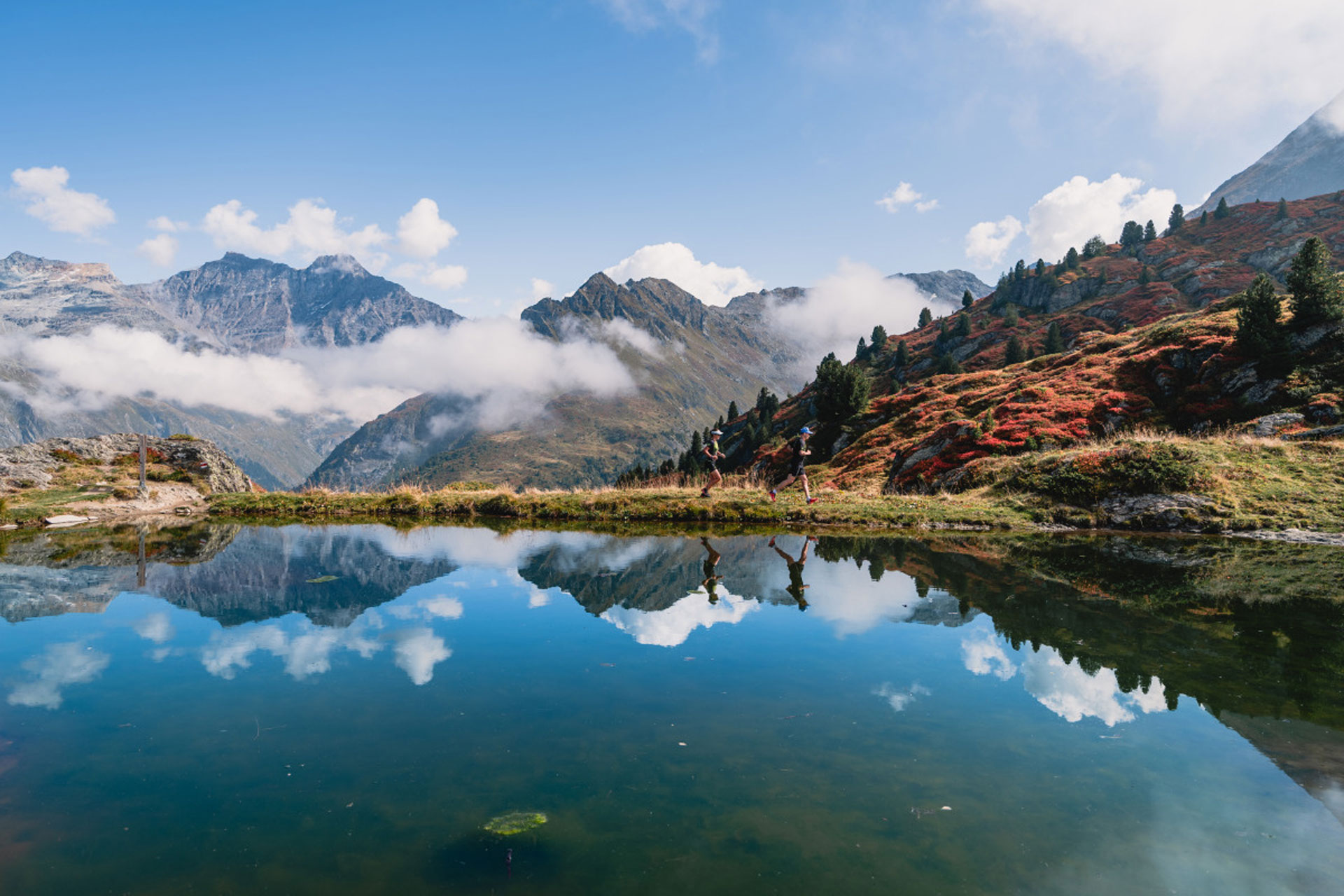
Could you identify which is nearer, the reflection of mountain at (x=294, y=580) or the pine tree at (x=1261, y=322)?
the reflection of mountain at (x=294, y=580)

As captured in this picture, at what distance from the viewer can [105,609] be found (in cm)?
1298

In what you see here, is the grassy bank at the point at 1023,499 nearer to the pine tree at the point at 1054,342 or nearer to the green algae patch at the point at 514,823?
the green algae patch at the point at 514,823

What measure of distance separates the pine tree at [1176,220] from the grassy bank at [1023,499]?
422 ft

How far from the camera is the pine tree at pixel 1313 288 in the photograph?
3528cm

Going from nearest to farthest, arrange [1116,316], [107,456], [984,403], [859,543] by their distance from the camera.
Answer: [859,543] < [107,456] < [984,403] < [1116,316]

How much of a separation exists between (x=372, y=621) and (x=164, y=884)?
25.3 ft

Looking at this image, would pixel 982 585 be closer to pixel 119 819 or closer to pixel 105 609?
pixel 119 819

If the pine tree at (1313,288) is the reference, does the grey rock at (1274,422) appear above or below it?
below

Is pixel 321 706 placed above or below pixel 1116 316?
below

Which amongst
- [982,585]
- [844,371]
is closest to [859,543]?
[982,585]

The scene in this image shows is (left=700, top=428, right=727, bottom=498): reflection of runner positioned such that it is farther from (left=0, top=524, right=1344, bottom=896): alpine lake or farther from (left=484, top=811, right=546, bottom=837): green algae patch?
(left=484, top=811, right=546, bottom=837): green algae patch

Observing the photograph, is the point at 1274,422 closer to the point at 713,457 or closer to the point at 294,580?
the point at 713,457

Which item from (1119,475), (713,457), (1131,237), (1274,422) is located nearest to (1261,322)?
(1274,422)

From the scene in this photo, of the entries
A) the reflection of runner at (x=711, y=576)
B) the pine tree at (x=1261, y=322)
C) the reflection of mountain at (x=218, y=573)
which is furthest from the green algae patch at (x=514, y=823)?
the pine tree at (x=1261, y=322)
